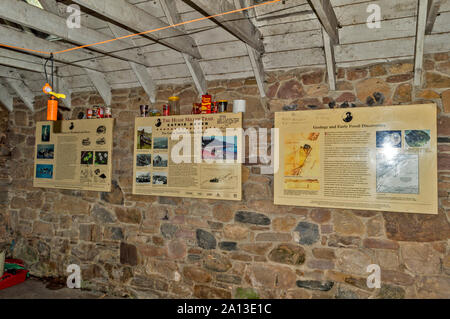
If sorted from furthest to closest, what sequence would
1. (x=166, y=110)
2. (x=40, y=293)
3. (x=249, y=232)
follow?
(x=40, y=293) < (x=166, y=110) < (x=249, y=232)

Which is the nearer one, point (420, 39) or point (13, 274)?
point (420, 39)

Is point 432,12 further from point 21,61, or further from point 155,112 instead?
point 21,61

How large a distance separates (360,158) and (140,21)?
2.01 meters

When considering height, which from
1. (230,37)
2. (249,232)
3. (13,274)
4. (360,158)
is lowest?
(13,274)

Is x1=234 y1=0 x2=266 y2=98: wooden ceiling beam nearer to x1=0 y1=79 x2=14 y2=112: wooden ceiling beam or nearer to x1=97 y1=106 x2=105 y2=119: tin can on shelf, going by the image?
x1=97 y1=106 x2=105 y2=119: tin can on shelf

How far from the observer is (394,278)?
2389mm

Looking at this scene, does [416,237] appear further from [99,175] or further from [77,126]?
[77,126]

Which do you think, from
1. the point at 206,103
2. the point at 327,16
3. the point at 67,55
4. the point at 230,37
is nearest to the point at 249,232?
the point at 206,103

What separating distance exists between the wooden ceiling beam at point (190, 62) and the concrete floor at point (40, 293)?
2.58 metres

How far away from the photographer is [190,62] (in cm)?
284

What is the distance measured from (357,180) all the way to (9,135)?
443 cm

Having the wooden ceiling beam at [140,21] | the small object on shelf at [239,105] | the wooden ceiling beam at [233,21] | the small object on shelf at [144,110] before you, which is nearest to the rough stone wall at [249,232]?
the small object on shelf at [239,105]

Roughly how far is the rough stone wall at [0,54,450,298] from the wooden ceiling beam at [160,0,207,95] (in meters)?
0.16
